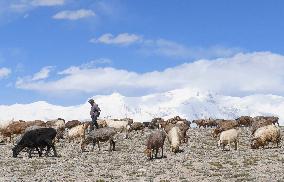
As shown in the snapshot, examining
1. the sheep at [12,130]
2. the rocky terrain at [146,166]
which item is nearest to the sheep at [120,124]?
the sheep at [12,130]

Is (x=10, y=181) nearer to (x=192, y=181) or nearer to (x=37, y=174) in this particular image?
(x=37, y=174)

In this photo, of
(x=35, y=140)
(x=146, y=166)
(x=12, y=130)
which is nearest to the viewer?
(x=146, y=166)

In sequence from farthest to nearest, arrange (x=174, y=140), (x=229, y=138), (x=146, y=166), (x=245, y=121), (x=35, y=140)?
1. (x=245, y=121)
2. (x=229, y=138)
3. (x=174, y=140)
4. (x=35, y=140)
5. (x=146, y=166)

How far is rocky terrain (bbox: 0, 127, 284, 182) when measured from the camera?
1055 inches

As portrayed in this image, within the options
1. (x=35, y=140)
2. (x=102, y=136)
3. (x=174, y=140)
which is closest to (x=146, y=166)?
(x=174, y=140)

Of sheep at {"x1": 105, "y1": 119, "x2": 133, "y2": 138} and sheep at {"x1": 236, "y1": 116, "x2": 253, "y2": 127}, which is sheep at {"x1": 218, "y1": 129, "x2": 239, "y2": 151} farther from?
sheep at {"x1": 236, "y1": 116, "x2": 253, "y2": 127}

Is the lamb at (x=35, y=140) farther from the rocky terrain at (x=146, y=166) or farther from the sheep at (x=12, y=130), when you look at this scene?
the sheep at (x=12, y=130)

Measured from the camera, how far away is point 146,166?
29.8 m

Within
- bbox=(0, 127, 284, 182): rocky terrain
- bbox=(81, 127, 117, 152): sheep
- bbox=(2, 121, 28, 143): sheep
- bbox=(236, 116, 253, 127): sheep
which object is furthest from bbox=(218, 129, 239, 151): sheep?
bbox=(236, 116, 253, 127): sheep

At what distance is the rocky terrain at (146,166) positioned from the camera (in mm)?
26797

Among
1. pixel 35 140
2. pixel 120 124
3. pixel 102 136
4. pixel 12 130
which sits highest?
pixel 120 124

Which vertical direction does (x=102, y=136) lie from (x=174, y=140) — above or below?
above

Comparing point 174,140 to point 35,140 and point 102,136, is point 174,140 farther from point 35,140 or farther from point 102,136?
point 35,140

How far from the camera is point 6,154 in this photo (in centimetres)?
3734
